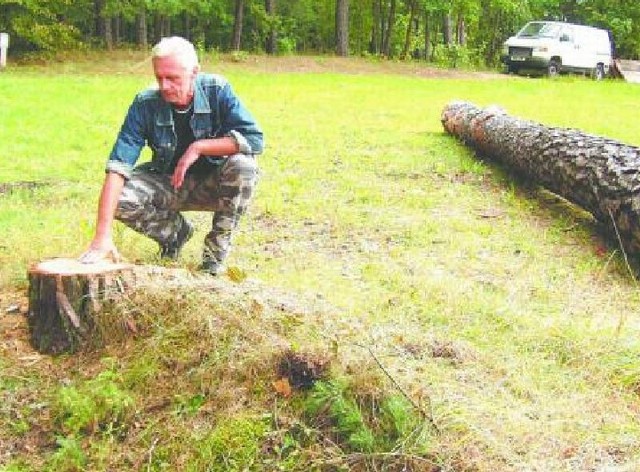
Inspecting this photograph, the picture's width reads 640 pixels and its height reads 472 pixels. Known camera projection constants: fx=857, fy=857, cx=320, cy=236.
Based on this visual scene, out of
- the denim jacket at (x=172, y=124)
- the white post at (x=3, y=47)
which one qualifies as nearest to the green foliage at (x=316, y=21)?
the white post at (x=3, y=47)

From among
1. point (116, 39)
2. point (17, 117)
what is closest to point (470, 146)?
point (17, 117)

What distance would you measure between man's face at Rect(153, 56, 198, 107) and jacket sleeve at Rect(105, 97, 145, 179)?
0.16 meters

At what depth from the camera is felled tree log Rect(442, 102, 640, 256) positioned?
5.34 meters

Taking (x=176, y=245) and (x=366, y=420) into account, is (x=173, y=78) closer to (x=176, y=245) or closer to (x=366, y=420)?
(x=176, y=245)

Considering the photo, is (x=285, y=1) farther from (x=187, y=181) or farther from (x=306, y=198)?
(x=187, y=181)

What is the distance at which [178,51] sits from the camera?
12.3ft

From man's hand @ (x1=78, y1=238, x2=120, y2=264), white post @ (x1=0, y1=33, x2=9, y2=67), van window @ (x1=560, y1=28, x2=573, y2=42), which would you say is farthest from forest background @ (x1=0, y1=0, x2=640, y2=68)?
man's hand @ (x1=78, y1=238, x2=120, y2=264)

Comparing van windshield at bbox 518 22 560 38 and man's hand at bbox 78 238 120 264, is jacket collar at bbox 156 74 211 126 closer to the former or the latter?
man's hand at bbox 78 238 120 264

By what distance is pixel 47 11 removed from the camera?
939 inches

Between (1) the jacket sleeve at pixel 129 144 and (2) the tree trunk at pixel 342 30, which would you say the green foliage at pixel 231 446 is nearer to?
(1) the jacket sleeve at pixel 129 144

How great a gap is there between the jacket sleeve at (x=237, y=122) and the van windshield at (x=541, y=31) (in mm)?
23450

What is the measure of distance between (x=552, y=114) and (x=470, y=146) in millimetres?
4932

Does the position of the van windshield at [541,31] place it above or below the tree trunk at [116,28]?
Answer: above

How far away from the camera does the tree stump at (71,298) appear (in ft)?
10.7
